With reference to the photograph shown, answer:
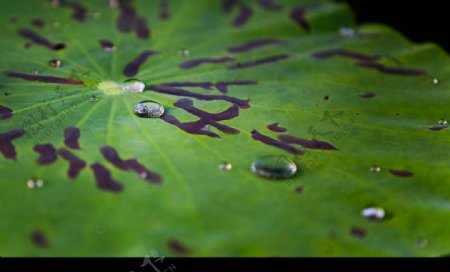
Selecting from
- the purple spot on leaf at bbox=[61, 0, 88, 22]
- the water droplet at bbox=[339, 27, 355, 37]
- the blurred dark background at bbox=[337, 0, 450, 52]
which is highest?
the blurred dark background at bbox=[337, 0, 450, 52]

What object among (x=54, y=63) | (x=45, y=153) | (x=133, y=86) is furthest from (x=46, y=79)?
(x=45, y=153)

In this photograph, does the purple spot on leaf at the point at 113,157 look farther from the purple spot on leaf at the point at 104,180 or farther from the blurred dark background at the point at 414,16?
the blurred dark background at the point at 414,16

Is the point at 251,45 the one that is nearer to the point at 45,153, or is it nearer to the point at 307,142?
the point at 307,142

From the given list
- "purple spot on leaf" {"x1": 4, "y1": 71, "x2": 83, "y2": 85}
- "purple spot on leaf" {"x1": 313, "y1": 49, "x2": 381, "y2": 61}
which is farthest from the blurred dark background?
"purple spot on leaf" {"x1": 4, "y1": 71, "x2": 83, "y2": 85}

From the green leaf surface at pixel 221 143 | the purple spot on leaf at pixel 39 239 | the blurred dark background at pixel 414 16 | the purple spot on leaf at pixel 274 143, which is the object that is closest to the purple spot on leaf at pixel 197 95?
the green leaf surface at pixel 221 143

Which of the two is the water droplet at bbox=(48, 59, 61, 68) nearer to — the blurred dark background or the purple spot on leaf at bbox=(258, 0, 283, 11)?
the purple spot on leaf at bbox=(258, 0, 283, 11)
